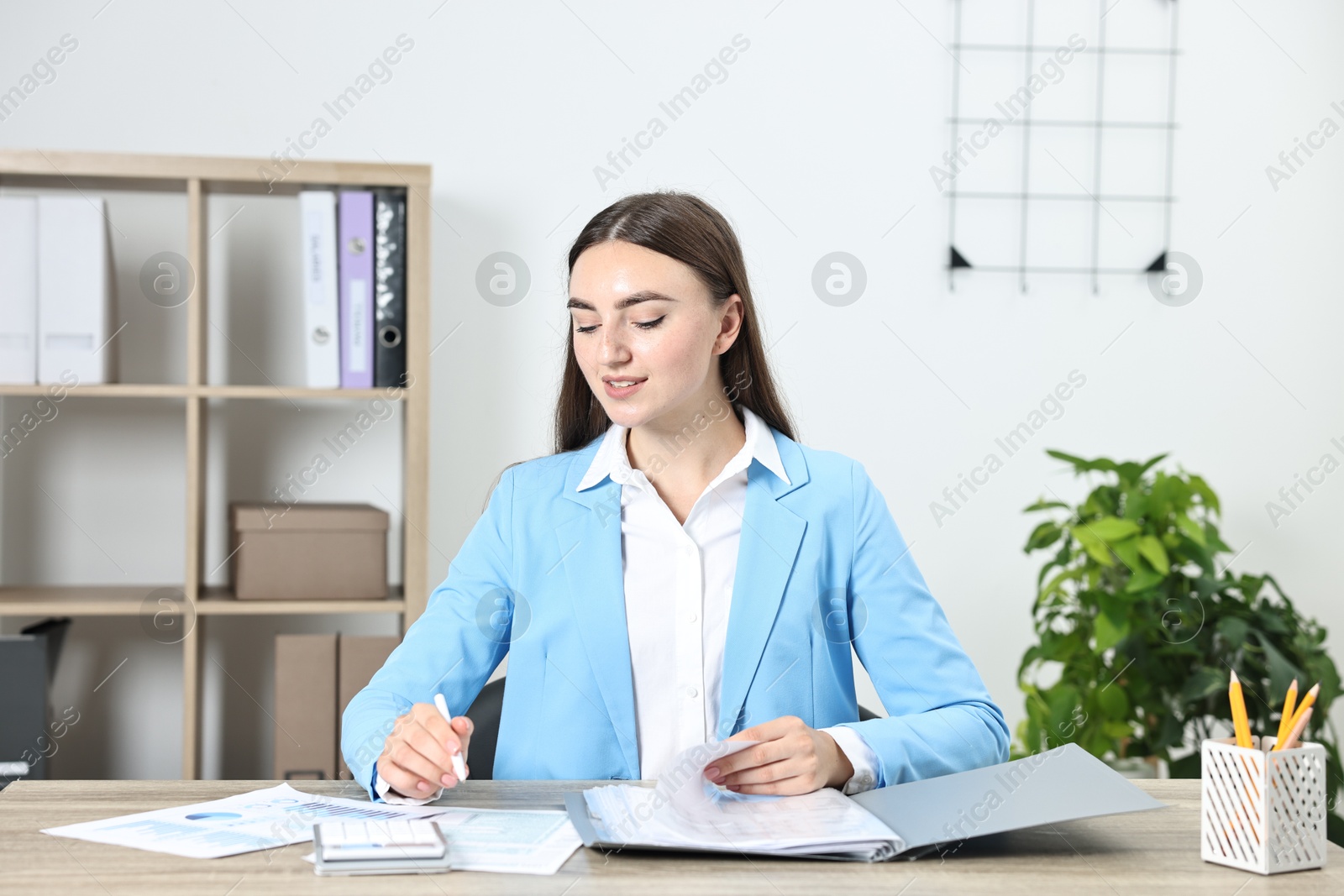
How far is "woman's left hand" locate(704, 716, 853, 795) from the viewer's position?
3.60ft

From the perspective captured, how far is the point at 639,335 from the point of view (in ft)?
→ 4.62

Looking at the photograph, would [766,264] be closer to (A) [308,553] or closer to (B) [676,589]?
(A) [308,553]

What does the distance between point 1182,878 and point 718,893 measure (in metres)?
0.38

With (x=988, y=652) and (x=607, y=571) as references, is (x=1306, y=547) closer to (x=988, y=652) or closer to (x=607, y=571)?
(x=988, y=652)

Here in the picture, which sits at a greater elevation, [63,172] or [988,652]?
[63,172]

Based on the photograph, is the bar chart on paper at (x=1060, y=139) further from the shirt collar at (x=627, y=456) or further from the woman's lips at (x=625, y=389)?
the woman's lips at (x=625, y=389)

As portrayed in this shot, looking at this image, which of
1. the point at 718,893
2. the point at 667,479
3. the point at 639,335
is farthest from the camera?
the point at 667,479

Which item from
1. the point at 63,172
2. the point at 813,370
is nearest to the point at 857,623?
the point at 813,370

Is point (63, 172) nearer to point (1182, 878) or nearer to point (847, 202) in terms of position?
point (847, 202)

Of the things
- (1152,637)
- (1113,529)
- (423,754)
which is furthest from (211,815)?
(1152,637)

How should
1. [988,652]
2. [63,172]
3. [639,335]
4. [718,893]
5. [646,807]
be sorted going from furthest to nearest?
1. [988,652]
2. [63,172]
3. [639,335]
4. [646,807]
5. [718,893]

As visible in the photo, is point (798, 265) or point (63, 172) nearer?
point (63, 172)

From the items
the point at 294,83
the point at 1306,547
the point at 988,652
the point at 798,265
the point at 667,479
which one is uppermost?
the point at 294,83

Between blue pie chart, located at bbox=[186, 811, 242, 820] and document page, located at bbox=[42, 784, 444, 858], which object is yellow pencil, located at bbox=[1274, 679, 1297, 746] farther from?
blue pie chart, located at bbox=[186, 811, 242, 820]
